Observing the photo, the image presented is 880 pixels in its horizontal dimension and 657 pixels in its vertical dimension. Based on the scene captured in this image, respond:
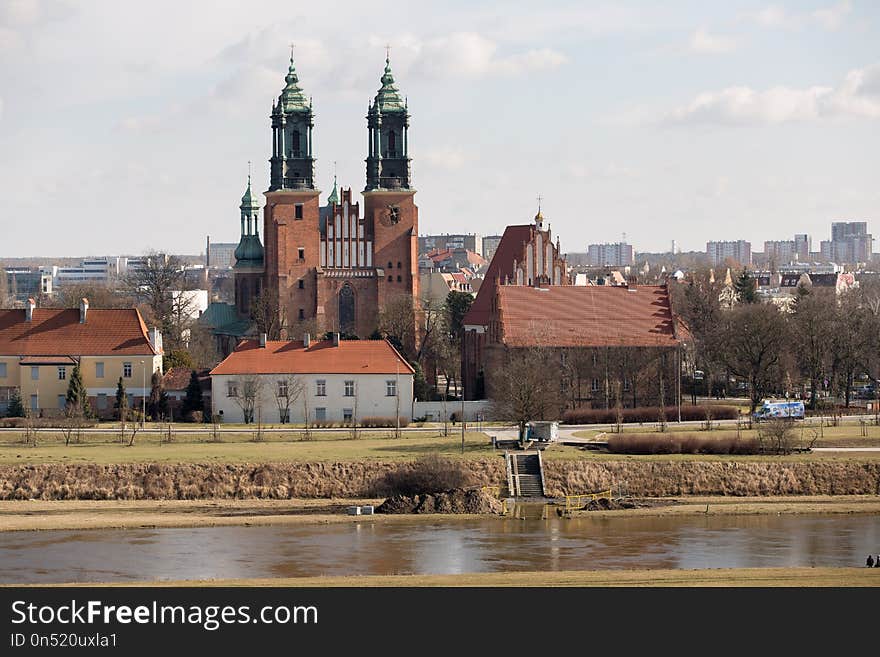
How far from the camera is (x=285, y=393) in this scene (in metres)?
71.4

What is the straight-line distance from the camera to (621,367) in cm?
7469

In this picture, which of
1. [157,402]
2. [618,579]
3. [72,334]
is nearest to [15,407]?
[72,334]

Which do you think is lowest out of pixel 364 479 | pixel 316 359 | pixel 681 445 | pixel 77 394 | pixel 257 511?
pixel 257 511

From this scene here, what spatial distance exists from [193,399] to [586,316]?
18.2m

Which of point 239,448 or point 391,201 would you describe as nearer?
point 239,448

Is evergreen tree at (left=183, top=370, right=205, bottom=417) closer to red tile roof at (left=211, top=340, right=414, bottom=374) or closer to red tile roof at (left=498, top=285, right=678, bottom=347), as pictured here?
red tile roof at (left=211, top=340, right=414, bottom=374)

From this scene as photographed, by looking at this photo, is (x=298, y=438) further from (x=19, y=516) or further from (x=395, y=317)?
(x=395, y=317)

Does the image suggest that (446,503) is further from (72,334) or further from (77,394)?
(72,334)

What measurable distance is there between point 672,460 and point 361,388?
19.5m

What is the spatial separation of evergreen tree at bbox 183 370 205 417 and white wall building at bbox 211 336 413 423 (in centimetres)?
87

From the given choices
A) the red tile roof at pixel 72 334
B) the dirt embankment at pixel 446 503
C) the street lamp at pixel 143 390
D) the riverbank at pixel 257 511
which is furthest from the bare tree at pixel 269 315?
the dirt embankment at pixel 446 503

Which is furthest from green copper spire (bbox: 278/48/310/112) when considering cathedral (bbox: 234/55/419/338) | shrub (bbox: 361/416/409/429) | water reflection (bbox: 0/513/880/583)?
water reflection (bbox: 0/513/880/583)

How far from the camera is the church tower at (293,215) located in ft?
331
